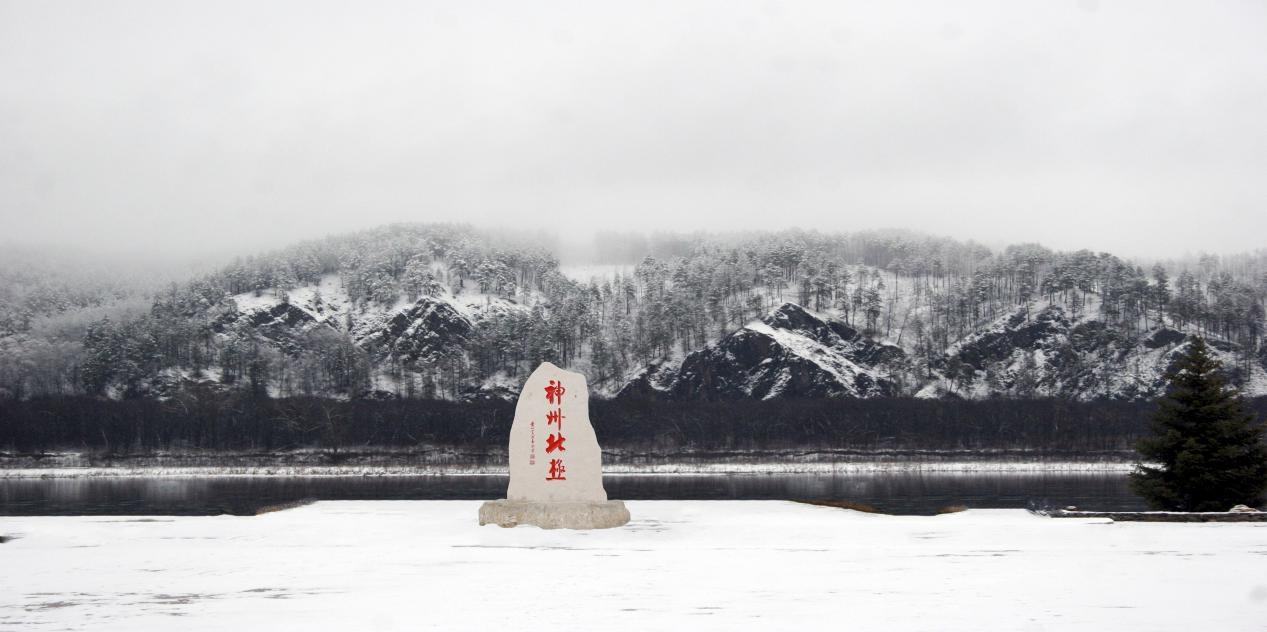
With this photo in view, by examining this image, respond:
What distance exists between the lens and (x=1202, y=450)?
3003 cm

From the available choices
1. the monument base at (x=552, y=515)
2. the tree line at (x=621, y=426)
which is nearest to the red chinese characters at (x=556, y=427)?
the monument base at (x=552, y=515)

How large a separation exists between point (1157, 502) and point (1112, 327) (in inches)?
7019

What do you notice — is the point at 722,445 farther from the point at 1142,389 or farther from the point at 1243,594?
the point at 1243,594

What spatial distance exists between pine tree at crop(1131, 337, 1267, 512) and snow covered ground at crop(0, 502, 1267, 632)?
3941 mm

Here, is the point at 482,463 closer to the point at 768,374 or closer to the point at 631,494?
the point at 631,494

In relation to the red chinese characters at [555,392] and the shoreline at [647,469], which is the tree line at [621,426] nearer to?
the shoreline at [647,469]

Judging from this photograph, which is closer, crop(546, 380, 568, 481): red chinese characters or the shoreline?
crop(546, 380, 568, 481): red chinese characters

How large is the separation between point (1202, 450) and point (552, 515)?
17775 millimetres

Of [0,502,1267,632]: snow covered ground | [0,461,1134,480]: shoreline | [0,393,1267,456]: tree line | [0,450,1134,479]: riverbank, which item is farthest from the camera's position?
[0,393,1267,456]: tree line

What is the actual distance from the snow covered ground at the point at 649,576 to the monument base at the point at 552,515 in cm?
41

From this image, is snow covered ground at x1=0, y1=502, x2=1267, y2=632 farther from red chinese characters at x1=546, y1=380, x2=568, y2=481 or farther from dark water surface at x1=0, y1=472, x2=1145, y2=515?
dark water surface at x1=0, y1=472, x2=1145, y2=515

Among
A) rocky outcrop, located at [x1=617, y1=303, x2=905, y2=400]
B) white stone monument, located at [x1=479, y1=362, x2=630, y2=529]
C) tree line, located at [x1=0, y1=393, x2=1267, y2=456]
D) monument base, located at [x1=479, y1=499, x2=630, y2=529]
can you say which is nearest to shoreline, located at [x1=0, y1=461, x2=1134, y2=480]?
tree line, located at [x1=0, y1=393, x2=1267, y2=456]

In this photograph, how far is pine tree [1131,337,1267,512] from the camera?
29.7m

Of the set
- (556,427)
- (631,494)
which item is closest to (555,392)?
(556,427)
